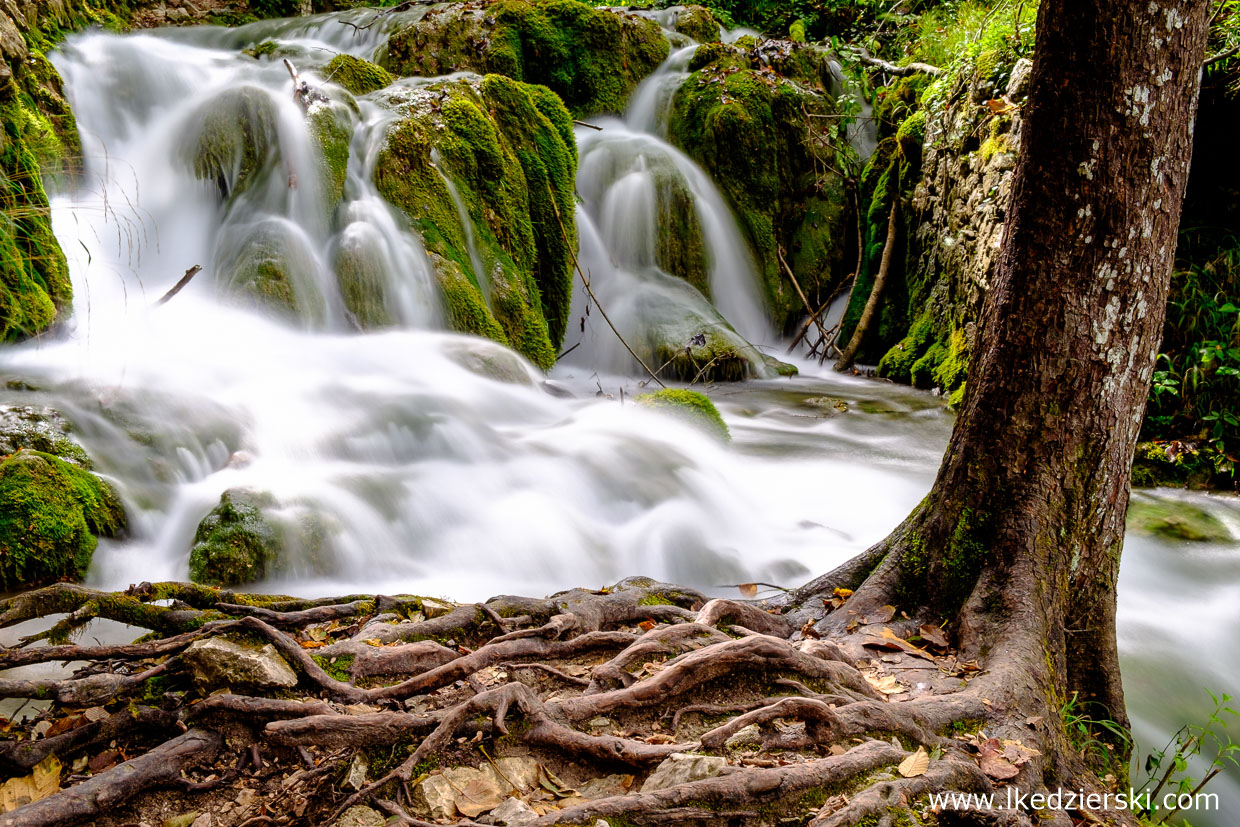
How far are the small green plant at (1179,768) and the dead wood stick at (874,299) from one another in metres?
7.37

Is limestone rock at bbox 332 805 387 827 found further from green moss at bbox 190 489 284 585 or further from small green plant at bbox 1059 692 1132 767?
green moss at bbox 190 489 284 585

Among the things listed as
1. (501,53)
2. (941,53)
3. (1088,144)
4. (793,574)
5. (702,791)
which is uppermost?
(941,53)

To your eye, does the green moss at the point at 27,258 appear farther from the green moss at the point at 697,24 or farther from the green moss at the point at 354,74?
the green moss at the point at 697,24

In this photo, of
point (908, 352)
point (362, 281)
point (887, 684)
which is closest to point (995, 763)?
point (887, 684)

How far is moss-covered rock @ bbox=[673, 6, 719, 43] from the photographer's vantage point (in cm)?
1415

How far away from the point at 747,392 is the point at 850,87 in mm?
6818

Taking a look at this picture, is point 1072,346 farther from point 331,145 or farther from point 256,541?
point 331,145

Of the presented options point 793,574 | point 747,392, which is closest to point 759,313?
point 747,392

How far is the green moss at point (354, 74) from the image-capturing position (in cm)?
927

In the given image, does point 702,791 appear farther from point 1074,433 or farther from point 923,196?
point 923,196

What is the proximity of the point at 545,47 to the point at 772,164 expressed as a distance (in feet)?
13.3

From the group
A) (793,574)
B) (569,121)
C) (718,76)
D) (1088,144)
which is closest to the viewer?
(1088,144)

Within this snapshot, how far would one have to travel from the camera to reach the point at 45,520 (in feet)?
13.2

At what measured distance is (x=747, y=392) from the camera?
31.9 ft
